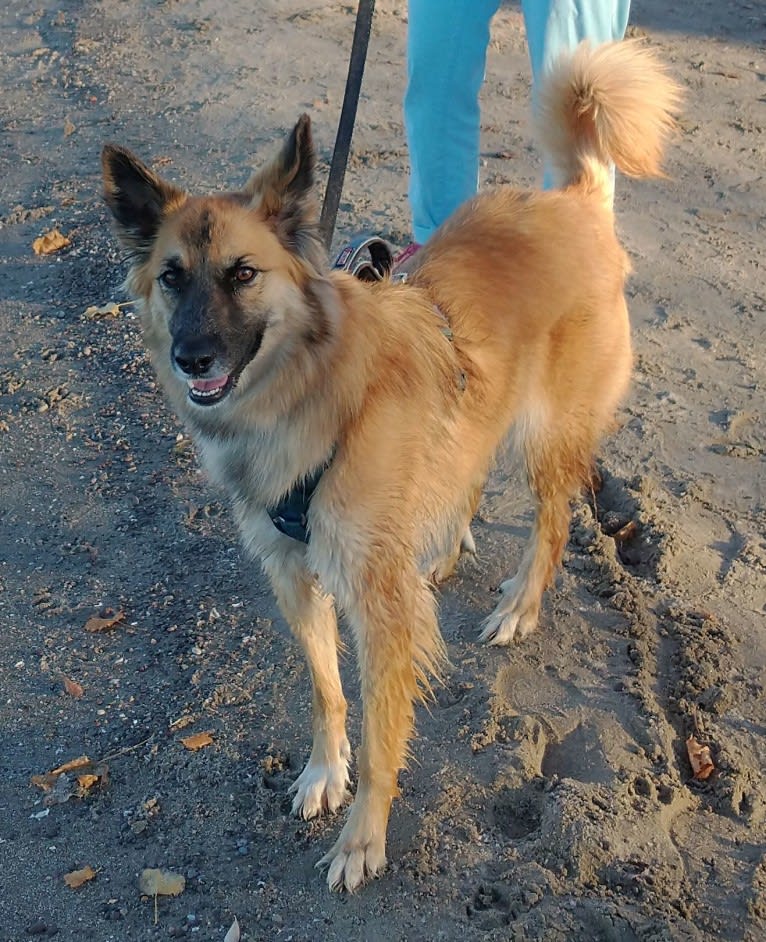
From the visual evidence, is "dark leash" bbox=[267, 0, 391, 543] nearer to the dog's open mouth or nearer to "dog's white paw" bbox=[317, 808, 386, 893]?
the dog's open mouth

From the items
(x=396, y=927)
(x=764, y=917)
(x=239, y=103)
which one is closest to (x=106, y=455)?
(x=396, y=927)

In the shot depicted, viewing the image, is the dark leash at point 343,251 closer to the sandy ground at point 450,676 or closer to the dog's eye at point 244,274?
the dog's eye at point 244,274

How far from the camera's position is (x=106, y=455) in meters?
4.32

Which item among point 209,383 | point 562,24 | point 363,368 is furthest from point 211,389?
point 562,24

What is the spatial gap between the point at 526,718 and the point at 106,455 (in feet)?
7.17

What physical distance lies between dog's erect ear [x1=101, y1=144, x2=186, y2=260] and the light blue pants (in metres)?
1.64

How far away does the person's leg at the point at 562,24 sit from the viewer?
3639 millimetres

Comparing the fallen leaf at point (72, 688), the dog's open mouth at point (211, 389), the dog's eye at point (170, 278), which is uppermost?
the dog's eye at point (170, 278)

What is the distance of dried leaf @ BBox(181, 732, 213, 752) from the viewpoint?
121 inches

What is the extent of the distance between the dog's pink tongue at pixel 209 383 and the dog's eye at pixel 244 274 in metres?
0.24

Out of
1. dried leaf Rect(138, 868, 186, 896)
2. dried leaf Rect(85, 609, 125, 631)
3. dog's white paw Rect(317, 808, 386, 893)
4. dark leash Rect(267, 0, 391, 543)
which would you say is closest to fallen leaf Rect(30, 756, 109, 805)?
dried leaf Rect(138, 868, 186, 896)

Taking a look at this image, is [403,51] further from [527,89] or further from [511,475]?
[511,475]

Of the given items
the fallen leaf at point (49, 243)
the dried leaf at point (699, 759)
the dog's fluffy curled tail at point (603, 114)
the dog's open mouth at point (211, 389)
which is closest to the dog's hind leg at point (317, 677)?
the dog's open mouth at point (211, 389)

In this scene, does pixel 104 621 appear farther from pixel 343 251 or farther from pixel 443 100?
pixel 443 100
